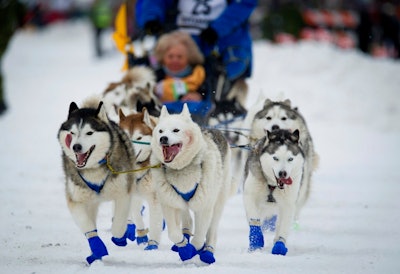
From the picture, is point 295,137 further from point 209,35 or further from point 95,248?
point 209,35

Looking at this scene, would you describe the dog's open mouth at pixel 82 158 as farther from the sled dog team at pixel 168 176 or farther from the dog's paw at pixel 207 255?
the dog's paw at pixel 207 255

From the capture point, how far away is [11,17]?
10.9 m

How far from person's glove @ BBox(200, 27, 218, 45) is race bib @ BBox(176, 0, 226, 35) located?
36cm

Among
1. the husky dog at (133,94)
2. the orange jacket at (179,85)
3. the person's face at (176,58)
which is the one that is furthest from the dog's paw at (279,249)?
the person's face at (176,58)

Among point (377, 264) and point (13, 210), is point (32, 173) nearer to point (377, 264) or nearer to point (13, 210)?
point (13, 210)

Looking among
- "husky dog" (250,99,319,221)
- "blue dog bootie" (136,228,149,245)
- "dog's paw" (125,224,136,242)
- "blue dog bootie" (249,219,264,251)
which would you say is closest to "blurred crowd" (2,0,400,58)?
"husky dog" (250,99,319,221)

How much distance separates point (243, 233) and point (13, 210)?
70.6 inches

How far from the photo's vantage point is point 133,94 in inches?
233

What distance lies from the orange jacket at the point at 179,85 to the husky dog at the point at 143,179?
136 cm

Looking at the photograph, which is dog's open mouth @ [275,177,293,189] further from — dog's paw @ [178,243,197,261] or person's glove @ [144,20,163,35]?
person's glove @ [144,20,163,35]

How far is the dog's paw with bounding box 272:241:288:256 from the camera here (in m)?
4.49

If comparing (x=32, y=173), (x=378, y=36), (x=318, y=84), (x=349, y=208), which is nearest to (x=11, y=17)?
(x=32, y=173)

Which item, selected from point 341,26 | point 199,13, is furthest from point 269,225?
point 341,26

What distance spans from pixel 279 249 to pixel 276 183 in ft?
1.39
